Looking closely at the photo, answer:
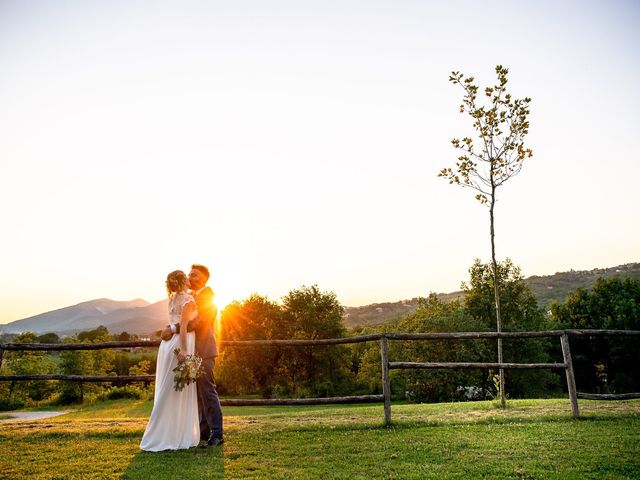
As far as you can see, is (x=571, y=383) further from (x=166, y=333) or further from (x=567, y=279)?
(x=567, y=279)

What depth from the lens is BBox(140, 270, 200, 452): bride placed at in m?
6.28

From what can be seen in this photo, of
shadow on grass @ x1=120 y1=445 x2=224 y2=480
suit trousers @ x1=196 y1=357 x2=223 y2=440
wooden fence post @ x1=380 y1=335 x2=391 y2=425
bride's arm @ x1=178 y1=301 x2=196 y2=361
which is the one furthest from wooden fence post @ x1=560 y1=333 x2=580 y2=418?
bride's arm @ x1=178 y1=301 x2=196 y2=361

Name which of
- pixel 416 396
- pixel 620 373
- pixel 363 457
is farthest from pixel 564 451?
pixel 620 373

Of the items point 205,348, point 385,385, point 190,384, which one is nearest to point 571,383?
point 385,385

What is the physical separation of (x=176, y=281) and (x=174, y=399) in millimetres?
1652

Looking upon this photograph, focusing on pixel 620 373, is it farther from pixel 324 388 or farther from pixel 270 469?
pixel 270 469

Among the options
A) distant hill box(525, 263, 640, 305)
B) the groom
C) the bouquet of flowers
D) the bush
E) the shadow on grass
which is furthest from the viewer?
distant hill box(525, 263, 640, 305)

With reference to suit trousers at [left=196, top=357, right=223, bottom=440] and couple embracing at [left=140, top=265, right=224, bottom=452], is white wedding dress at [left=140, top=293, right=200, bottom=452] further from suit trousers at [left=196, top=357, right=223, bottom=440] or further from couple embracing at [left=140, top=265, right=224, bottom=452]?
suit trousers at [left=196, top=357, right=223, bottom=440]

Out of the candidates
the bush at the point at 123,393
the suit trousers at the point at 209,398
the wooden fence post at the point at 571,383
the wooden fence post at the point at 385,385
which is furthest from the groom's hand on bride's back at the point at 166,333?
the bush at the point at 123,393

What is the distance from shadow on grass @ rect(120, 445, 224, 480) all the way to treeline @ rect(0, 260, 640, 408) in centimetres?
2866

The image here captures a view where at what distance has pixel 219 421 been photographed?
663 cm

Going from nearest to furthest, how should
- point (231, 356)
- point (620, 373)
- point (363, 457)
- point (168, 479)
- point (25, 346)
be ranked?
point (168, 479) < point (363, 457) < point (25, 346) < point (231, 356) < point (620, 373)

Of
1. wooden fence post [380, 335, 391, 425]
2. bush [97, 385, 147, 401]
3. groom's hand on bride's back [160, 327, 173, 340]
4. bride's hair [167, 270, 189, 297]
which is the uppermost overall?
bride's hair [167, 270, 189, 297]

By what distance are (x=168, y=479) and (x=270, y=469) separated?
1.14 meters
